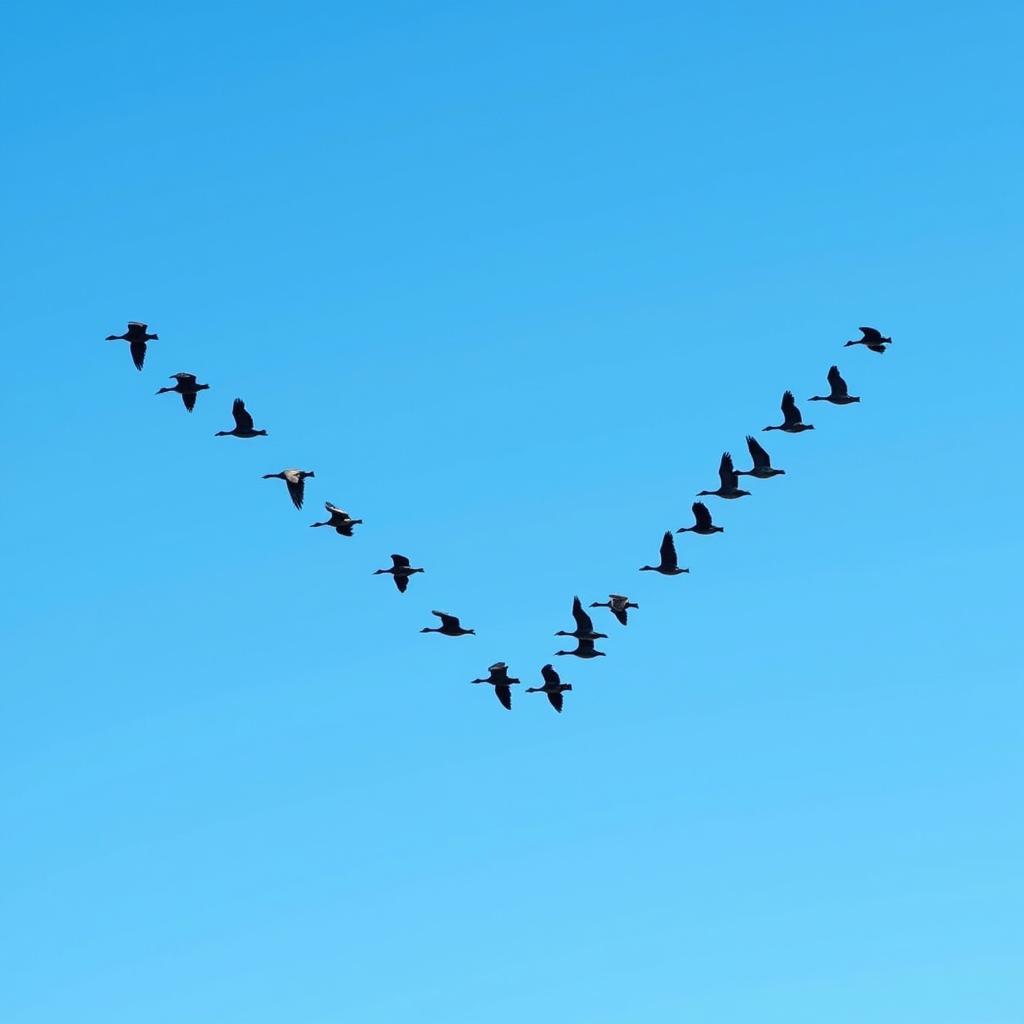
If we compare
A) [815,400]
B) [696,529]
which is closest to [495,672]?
[696,529]

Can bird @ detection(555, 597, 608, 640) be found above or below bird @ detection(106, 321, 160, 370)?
below

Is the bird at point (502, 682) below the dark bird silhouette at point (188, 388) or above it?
below

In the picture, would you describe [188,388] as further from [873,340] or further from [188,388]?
[873,340]

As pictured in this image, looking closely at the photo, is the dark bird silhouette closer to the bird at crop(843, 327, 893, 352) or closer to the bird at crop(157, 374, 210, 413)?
the bird at crop(157, 374, 210, 413)

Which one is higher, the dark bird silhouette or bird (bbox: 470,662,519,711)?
the dark bird silhouette

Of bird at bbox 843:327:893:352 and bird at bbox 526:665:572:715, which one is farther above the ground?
bird at bbox 843:327:893:352

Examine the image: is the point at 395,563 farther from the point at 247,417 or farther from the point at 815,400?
the point at 815,400

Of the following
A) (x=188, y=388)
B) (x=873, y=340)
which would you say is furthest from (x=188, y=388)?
(x=873, y=340)

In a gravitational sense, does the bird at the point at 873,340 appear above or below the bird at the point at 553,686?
above

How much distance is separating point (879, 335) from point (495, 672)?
18.2 meters

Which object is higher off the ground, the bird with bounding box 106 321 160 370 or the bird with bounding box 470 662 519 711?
the bird with bounding box 106 321 160 370

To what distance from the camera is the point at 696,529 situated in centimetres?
8762

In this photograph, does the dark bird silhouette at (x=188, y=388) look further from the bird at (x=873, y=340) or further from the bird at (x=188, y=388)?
the bird at (x=873, y=340)

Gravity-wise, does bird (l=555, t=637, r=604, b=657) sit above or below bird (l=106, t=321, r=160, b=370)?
below
